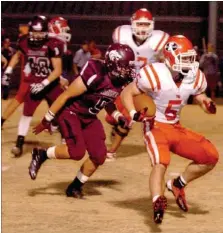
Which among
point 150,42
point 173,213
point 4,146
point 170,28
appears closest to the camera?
point 173,213

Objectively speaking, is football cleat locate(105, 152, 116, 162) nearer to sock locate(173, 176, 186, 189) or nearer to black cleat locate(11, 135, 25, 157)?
black cleat locate(11, 135, 25, 157)

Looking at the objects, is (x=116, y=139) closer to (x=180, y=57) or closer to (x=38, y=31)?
(x=38, y=31)

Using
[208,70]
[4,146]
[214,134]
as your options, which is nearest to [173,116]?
[4,146]

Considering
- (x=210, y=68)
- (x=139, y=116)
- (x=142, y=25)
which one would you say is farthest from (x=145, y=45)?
(x=210, y=68)

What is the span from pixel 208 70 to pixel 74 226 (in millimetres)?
9607

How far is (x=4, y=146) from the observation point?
8742 millimetres

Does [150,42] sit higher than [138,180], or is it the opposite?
[150,42]

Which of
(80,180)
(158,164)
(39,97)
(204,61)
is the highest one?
(158,164)

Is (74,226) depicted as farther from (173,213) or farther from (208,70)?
(208,70)

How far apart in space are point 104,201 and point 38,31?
251cm

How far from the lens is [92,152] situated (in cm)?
616

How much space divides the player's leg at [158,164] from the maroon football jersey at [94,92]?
2.34ft

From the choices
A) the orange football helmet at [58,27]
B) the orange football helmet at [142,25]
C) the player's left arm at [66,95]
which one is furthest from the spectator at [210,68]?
the player's left arm at [66,95]

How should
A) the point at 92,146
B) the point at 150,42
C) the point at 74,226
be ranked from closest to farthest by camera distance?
the point at 74,226, the point at 92,146, the point at 150,42
